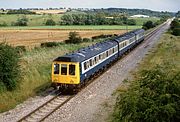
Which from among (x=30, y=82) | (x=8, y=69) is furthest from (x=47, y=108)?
(x=30, y=82)

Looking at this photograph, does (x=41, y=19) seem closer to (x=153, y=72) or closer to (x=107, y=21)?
(x=107, y=21)

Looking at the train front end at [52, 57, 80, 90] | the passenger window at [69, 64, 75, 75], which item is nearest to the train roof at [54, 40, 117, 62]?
the train front end at [52, 57, 80, 90]

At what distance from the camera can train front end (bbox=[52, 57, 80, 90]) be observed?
73.0 feet

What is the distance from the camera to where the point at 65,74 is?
2245cm

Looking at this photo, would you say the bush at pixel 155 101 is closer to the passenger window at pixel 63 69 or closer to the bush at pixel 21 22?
the passenger window at pixel 63 69

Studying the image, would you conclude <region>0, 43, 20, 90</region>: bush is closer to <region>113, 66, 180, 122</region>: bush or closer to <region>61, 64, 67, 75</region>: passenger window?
<region>61, 64, 67, 75</region>: passenger window

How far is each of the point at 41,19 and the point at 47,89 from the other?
138 metres

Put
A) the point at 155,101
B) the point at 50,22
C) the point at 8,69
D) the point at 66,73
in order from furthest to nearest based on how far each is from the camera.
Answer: the point at 50,22 → the point at 66,73 → the point at 8,69 → the point at 155,101

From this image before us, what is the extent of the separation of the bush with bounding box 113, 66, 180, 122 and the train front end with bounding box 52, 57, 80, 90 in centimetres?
986

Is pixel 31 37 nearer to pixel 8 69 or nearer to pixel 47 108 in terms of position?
pixel 8 69

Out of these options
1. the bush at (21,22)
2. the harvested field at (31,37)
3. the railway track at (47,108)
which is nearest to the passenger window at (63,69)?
the railway track at (47,108)

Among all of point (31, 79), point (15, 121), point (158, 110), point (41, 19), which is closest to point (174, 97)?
point (158, 110)

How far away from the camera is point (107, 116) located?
57.4 ft

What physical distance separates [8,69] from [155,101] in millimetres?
12944
